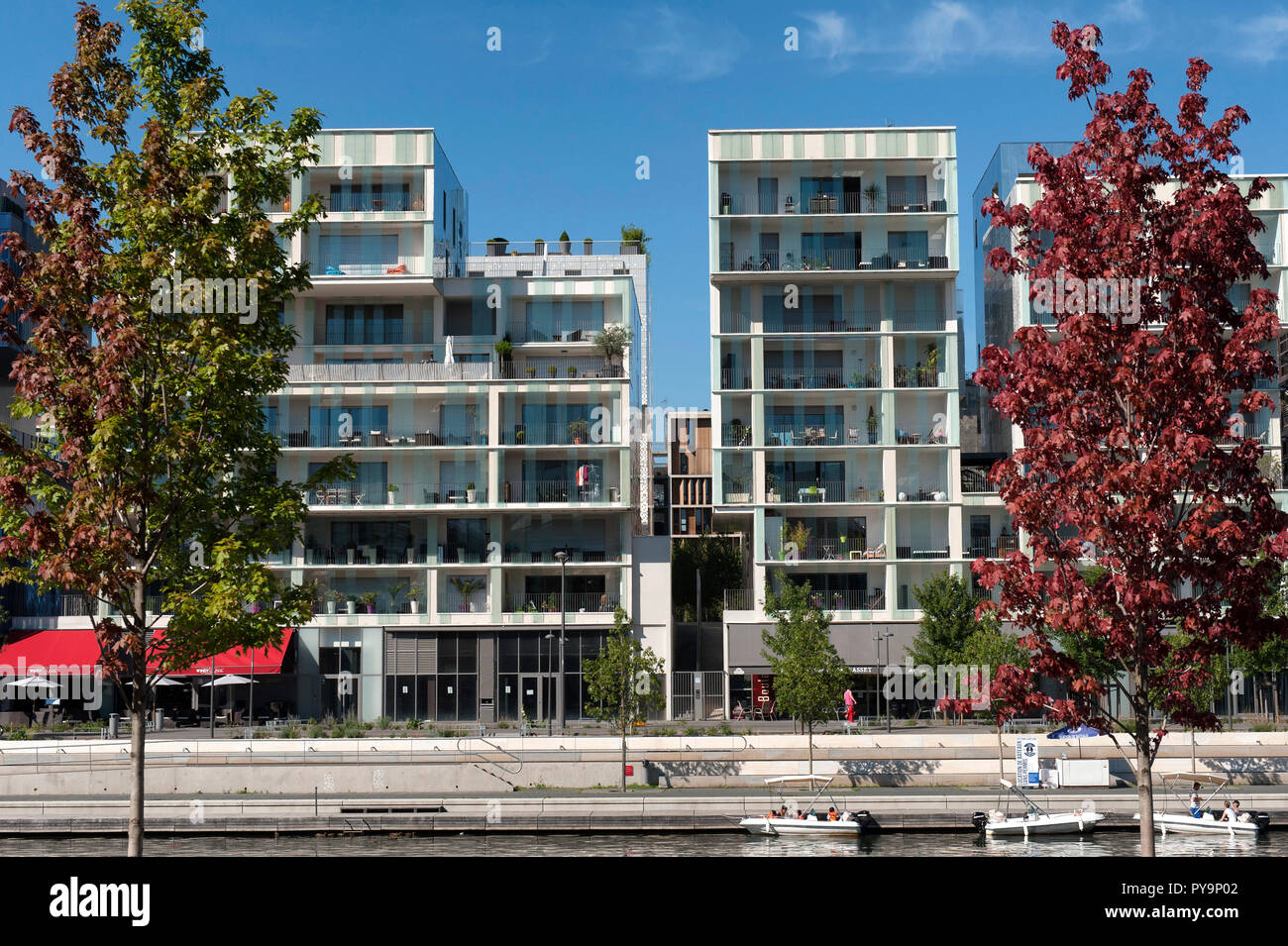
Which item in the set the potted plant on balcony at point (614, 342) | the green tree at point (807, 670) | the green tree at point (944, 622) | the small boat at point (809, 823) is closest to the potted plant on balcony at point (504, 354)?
the potted plant on balcony at point (614, 342)

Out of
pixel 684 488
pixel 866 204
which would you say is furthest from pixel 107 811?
pixel 684 488

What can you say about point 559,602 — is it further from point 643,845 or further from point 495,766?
point 643,845

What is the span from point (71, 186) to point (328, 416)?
165 ft

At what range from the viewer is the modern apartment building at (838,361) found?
6216cm

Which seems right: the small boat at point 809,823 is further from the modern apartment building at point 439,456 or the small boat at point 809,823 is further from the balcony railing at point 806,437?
the balcony railing at point 806,437

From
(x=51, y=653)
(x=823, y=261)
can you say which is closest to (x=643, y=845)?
(x=51, y=653)

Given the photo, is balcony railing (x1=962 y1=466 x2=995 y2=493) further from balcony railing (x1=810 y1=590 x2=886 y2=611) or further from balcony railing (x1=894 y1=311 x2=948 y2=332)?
balcony railing (x1=810 y1=590 x2=886 y2=611)

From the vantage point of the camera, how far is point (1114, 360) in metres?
12.2

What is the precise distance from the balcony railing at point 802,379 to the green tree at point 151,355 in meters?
49.5

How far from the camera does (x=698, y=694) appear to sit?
60281 millimetres

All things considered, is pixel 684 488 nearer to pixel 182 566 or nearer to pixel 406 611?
pixel 406 611

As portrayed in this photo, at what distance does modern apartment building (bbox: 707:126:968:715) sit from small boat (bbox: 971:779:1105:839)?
28742mm

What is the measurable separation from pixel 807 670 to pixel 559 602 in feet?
72.4

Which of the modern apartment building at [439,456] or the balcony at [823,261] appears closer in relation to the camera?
the modern apartment building at [439,456]
